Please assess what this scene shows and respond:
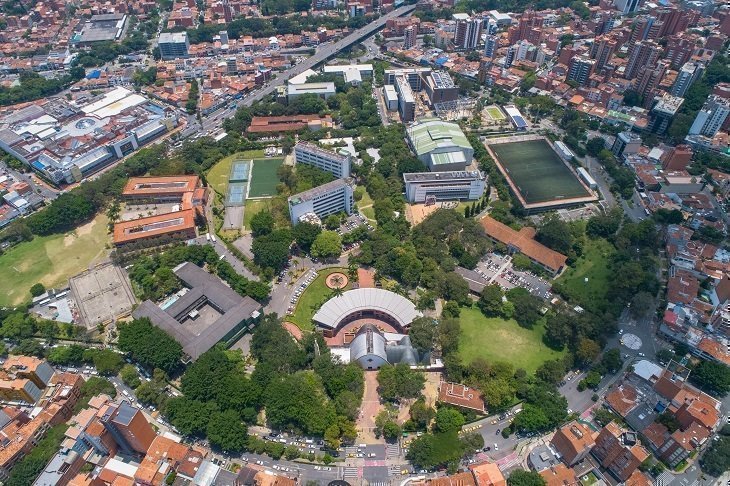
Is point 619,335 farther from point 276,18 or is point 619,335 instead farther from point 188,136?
point 276,18

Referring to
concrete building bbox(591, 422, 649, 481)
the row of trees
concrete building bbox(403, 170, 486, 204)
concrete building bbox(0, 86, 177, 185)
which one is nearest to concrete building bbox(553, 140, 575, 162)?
concrete building bbox(403, 170, 486, 204)

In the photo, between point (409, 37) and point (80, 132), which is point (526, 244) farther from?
point (80, 132)

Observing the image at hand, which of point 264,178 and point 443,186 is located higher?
point 443,186

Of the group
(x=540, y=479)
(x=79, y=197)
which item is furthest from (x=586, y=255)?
(x=79, y=197)

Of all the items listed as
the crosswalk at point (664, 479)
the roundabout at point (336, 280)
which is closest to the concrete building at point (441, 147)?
the roundabout at point (336, 280)

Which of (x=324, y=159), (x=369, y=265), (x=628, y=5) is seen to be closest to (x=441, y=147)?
(x=324, y=159)

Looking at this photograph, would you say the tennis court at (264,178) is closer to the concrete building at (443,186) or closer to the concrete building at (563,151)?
the concrete building at (443,186)
